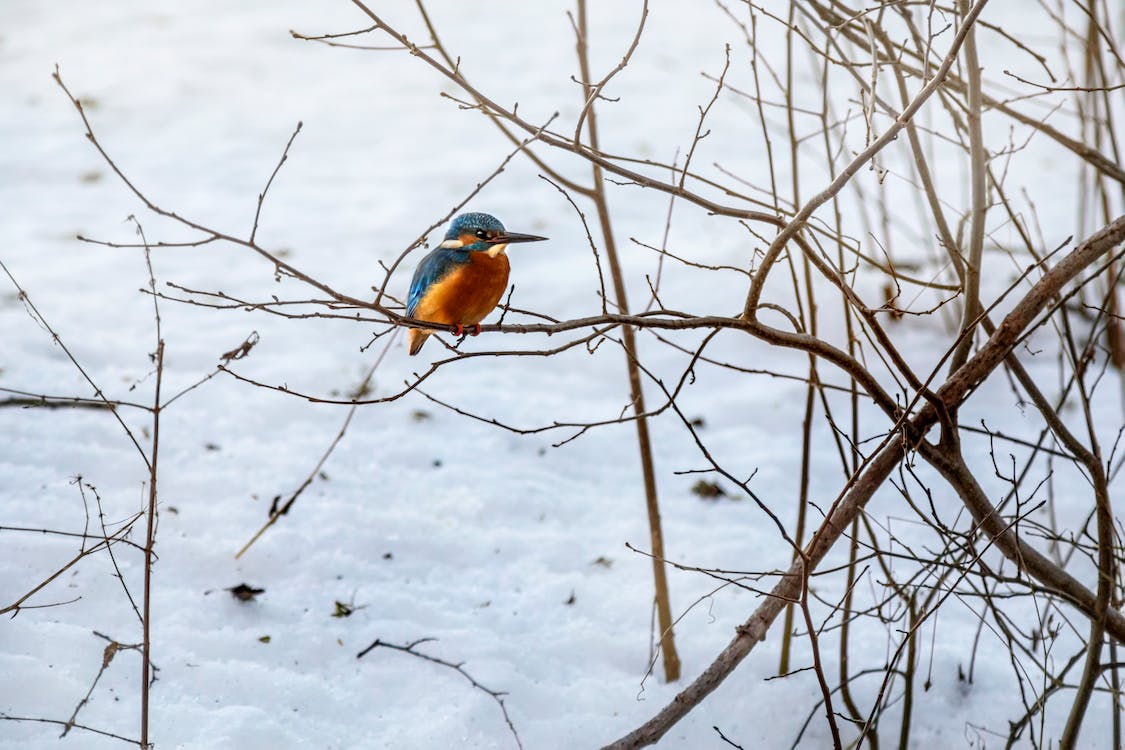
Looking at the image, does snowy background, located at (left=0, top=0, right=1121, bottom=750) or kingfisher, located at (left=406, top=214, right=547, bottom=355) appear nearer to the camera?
kingfisher, located at (left=406, top=214, right=547, bottom=355)

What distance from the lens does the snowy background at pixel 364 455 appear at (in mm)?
2672

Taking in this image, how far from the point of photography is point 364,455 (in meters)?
3.57

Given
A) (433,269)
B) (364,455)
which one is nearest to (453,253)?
(433,269)

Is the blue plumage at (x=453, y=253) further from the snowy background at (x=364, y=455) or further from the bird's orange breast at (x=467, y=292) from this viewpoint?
the snowy background at (x=364, y=455)

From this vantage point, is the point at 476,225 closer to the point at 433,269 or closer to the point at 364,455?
the point at 433,269

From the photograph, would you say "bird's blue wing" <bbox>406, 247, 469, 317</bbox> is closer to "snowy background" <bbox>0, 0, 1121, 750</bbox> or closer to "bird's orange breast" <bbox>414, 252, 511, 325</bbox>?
"bird's orange breast" <bbox>414, 252, 511, 325</bbox>

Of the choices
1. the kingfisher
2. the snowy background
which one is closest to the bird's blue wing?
the kingfisher

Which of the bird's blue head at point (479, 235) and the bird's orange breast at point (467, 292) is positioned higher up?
the bird's blue head at point (479, 235)

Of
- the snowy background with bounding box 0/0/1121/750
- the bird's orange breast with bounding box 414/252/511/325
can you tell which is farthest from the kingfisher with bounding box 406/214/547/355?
the snowy background with bounding box 0/0/1121/750

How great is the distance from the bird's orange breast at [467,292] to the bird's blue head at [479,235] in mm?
44

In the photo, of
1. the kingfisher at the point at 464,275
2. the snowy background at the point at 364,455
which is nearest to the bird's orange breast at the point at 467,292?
the kingfisher at the point at 464,275

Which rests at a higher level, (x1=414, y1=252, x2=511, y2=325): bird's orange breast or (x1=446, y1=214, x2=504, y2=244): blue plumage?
(x1=446, y1=214, x2=504, y2=244): blue plumage

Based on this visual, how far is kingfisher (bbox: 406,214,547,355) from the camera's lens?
8.17ft

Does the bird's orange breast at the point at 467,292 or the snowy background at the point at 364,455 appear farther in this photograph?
the snowy background at the point at 364,455
